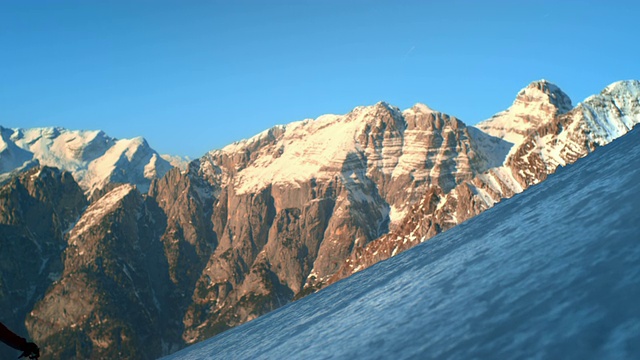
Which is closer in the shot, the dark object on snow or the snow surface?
the snow surface

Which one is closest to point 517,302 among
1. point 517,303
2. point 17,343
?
point 517,303

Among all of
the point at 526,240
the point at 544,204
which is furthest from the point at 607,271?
the point at 544,204

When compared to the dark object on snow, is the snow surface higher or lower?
lower

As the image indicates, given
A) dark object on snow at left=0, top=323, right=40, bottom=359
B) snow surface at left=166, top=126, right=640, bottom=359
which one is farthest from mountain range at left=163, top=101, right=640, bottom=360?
dark object on snow at left=0, top=323, right=40, bottom=359

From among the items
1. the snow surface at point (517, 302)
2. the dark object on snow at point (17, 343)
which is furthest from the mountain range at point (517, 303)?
the dark object on snow at point (17, 343)

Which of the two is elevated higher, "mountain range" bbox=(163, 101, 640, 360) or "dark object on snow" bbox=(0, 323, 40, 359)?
"dark object on snow" bbox=(0, 323, 40, 359)

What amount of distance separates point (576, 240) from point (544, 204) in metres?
27.4

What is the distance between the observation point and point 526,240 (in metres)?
40.9

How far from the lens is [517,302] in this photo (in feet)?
84.6

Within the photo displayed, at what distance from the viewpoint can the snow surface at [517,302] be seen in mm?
20234

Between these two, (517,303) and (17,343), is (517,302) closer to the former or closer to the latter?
(517,303)

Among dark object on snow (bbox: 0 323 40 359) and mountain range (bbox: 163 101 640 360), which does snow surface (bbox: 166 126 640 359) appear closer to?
mountain range (bbox: 163 101 640 360)

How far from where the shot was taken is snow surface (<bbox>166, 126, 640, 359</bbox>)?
20234mm


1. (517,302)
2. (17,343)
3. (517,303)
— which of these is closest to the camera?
(517,303)
